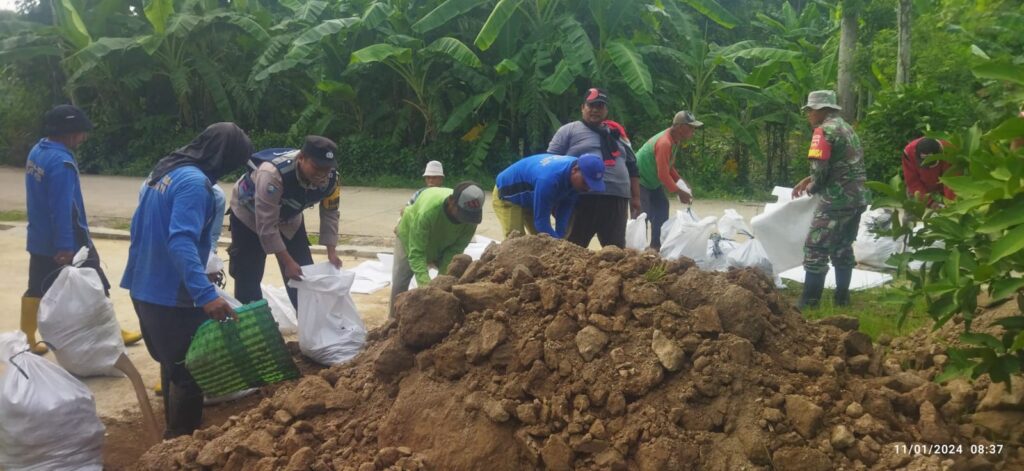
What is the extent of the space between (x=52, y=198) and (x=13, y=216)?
24.3ft

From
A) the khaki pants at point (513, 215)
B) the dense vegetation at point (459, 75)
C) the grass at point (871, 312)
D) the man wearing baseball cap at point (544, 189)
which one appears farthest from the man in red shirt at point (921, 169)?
the dense vegetation at point (459, 75)

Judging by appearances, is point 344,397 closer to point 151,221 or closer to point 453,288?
point 453,288

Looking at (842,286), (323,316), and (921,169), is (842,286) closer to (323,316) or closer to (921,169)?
(921,169)

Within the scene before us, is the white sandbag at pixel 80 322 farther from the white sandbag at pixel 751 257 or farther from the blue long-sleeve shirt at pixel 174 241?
the white sandbag at pixel 751 257

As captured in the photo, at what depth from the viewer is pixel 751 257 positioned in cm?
726

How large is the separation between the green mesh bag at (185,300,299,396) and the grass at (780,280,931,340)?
3222 mm

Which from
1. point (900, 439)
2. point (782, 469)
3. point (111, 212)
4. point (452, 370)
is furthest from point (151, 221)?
point (111, 212)

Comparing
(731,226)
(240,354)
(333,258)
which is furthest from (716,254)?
(240,354)

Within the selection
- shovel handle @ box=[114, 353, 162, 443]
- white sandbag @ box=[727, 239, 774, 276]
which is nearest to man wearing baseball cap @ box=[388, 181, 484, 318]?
shovel handle @ box=[114, 353, 162, 443]

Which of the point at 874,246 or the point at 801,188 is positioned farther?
the point at 874,246

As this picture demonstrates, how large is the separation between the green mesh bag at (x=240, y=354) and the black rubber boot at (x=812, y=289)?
3784 millimetres

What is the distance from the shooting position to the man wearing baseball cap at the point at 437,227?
16.5 ft

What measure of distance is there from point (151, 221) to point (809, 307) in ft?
14.7

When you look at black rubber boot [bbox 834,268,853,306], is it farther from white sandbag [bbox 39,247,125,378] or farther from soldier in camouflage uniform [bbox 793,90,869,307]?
white sandbag [bbox 39,247,125,378]
